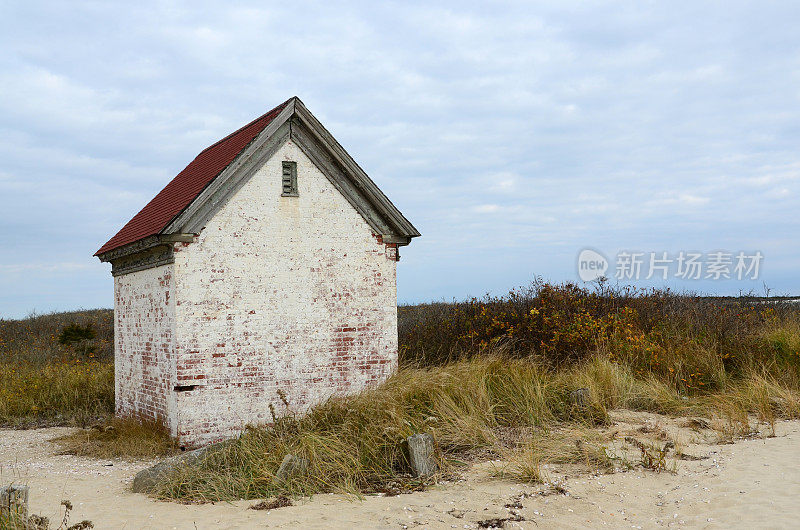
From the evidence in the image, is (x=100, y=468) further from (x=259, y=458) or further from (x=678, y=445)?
(x=678, y=445)

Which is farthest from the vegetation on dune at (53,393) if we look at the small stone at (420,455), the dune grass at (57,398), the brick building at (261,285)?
the small stone at (420,455)

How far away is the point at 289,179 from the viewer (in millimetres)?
11477

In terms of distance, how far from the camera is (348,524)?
6531 mm

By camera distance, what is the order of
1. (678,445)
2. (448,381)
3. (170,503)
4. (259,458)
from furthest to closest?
(448,381) < (678,445) < (259,458) < (170,503)

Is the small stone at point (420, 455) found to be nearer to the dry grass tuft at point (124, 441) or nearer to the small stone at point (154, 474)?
the small stone at point (154, 474)

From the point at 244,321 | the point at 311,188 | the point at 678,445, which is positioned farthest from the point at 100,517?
the point at 678,445

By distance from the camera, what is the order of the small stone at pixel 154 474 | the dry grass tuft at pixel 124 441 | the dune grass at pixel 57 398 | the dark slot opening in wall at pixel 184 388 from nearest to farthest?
the small stone at pixel 154 474
the dark slot opening in wall at pixel 184 388
the dry grass tuft at pixel 124 441
the dune grass at pixel 57 398

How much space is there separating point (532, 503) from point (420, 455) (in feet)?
4.93

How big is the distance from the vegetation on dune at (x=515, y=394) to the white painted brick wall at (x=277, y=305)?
0.70 metres

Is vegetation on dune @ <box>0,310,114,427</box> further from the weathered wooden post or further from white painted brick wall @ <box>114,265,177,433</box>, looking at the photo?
the weathered wooden post

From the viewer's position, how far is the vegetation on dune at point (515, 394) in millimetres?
8227

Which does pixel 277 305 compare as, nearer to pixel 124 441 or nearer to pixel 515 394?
pixel 124 441

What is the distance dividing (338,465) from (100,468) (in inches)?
161

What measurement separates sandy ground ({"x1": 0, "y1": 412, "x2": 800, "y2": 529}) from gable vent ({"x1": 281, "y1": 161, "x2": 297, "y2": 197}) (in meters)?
5.22
